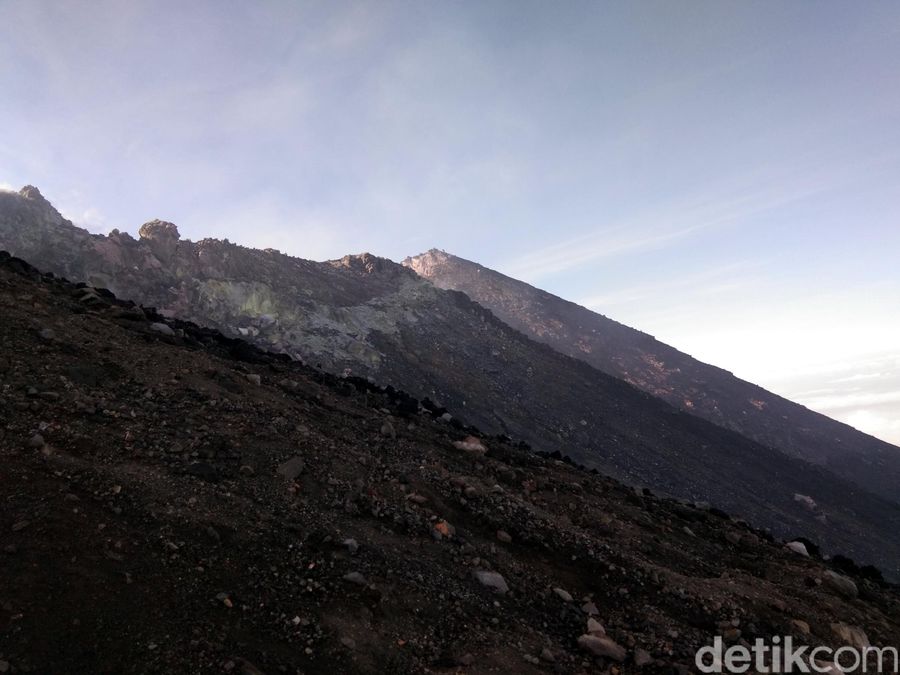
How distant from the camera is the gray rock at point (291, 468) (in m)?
6.20

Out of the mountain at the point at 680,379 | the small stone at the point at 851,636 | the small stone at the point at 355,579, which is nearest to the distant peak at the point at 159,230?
the small stone at the point at 355,579

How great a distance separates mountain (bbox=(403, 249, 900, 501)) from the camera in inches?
1695

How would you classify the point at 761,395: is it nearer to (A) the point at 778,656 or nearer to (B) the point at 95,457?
(A) the point at 778,656

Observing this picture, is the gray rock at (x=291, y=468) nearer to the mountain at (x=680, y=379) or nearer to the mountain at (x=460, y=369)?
the mountain at (x=460, y=369)

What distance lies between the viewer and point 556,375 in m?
33.2

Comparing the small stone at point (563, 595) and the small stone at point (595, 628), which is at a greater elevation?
the small stone at point (563, 595)

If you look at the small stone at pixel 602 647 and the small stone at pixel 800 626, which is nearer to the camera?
the small stone at pixel 602 647

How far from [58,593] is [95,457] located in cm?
179

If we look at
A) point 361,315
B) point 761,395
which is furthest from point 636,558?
point 761,395

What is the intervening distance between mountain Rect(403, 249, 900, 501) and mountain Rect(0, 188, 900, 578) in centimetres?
1185

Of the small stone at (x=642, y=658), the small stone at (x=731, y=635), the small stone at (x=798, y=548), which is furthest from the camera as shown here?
the small stone at (x=798, y=548)

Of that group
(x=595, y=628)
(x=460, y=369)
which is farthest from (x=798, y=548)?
(x=460, y=369)

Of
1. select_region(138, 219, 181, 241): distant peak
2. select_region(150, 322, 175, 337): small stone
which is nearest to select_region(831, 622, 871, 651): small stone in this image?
select_region(150, 322, 175, 337): small stone

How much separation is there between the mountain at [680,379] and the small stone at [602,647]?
44.1 meters
